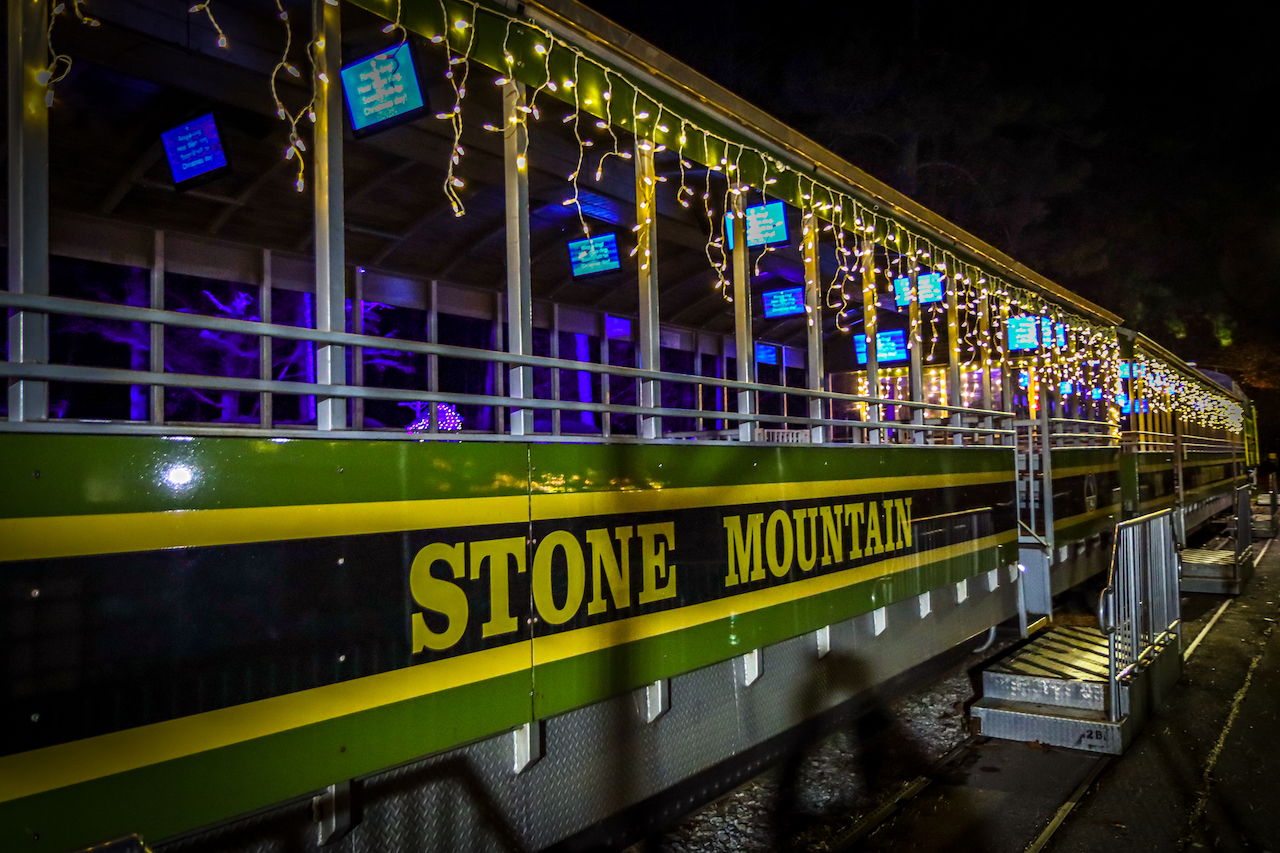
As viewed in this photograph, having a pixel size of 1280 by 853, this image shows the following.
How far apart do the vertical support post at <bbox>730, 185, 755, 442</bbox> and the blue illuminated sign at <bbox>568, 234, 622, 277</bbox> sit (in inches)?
96.0

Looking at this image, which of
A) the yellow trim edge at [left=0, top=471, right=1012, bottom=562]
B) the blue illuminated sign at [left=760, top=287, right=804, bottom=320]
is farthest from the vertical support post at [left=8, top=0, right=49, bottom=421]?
the blue illuminated sign at [left=760, top=287, right=804, bottom=320]

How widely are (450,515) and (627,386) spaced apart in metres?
8.38

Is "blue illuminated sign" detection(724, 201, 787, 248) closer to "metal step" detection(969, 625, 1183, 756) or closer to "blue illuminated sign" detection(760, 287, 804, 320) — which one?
"metal step" detection(969, 625, 1183, 756)

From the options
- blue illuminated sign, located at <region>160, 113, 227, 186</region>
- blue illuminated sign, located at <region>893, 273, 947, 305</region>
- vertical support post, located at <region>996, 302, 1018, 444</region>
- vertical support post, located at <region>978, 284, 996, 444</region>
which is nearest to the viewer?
blue illuminated sign, located at <region>160, 113, 227, 186</region>

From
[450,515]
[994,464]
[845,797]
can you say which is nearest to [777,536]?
[845,797]

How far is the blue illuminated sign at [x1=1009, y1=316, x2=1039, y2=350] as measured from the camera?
9453 mm

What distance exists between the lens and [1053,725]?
18.0 ft

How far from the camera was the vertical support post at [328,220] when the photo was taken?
9.45 ft

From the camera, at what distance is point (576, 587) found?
3512 millimetres

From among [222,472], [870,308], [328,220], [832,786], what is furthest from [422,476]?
[870,308]

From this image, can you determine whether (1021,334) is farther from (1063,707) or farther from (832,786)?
(832,786)

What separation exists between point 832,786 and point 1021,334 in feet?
21.0

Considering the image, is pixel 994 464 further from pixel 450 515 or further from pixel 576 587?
pixel 450 515

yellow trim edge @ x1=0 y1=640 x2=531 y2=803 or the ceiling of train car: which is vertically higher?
the ceiling of train car
